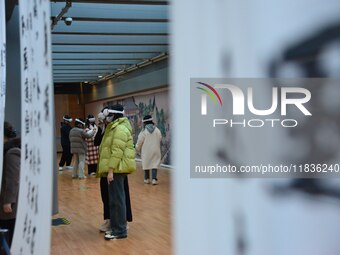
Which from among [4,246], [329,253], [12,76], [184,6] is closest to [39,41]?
[184,6]

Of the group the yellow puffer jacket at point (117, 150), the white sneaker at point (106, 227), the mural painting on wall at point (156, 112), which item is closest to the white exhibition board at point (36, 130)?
the yellow puffer jacket at point (117, 150)

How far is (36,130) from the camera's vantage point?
143 centimetres

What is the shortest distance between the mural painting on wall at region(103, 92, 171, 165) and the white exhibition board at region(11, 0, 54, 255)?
11.7 meters

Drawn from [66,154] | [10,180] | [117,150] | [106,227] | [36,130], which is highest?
[36,130]

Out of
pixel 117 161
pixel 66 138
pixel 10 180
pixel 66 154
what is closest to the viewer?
pixel 10 180

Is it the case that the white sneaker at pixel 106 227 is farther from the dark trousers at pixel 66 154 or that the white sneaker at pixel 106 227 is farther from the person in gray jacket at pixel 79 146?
the dark trousers at pixel 66 154

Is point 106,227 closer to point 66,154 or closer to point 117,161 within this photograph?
point 117,161

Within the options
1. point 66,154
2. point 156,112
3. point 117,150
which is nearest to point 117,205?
point 117,150

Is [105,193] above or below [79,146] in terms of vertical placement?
below

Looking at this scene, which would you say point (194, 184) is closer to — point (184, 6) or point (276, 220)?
point (276, 220)

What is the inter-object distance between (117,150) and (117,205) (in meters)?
0.66

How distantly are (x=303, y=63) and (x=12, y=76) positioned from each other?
6.24 metres

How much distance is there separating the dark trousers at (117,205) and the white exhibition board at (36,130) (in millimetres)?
3540

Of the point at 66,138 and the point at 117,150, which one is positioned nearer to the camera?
the point at 117,150
